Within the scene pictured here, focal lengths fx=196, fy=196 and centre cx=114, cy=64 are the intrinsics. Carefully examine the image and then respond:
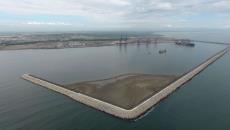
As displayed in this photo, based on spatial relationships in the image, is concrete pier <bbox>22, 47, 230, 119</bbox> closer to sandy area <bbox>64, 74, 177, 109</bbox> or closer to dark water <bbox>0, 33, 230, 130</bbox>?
dark water <bbox>0, 33, 230, 130</bbox>

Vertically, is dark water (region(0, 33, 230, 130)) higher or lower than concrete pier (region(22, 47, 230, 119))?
lower

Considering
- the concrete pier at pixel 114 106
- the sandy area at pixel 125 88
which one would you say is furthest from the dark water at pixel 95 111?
the sandy area at pixel 125 88

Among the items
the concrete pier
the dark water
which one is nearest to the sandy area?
the concrete pier

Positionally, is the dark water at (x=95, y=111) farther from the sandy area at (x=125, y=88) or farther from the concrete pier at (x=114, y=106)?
the sandy area at (x=125, y=88)

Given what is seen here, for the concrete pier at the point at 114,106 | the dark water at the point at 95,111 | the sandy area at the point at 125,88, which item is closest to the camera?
the dark water at the point at 95,111

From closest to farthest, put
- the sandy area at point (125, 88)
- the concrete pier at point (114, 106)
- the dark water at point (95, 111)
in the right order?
the dark water at point (95, 111) → the concrete pier at point (114, 106) → the sandy area at point (125, 88)

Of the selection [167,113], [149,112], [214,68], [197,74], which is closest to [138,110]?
[149,112]

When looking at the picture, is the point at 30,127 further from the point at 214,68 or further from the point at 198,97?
the point at 214,68

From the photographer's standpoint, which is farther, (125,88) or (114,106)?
(125,88)

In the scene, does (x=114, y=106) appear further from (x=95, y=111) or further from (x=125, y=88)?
(x=125, y=88)

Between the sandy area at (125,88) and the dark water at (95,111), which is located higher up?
the sandy area at (125,88)

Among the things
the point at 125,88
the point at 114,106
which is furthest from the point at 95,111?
the point at 125,88
